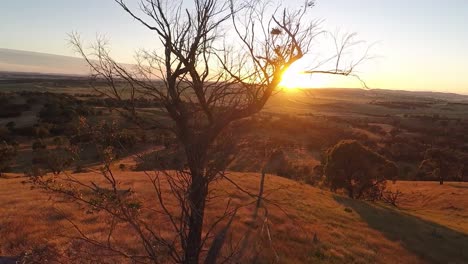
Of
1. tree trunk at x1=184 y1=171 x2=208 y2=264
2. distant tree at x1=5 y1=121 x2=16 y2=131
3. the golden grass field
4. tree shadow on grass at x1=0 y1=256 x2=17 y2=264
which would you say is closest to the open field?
the golden grass field

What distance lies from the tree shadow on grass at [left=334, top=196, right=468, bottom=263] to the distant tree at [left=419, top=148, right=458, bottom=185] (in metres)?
20.1

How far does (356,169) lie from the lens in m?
36.3

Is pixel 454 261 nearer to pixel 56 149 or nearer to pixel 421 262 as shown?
pixel 421 262

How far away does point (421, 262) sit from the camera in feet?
59.8

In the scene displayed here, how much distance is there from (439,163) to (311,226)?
32.5m

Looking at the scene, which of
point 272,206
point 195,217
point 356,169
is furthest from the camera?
point 356,169

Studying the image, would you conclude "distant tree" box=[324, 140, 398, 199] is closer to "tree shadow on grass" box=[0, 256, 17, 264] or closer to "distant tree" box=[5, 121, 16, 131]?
"tree shadow on grass" box=[0, 256, 17, 264]

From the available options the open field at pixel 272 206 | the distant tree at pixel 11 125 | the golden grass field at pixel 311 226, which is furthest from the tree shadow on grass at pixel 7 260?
the distant tree at pixel 11 125

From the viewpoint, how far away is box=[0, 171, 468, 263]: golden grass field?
14250 mm

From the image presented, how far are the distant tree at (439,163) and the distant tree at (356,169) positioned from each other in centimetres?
1143

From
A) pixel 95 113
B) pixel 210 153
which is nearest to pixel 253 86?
pixel 210 153

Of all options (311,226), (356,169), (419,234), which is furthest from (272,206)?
(356,169)

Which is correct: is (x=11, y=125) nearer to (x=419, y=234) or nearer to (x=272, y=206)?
(x=272, y=206)

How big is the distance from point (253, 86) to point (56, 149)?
4345 centimetres
